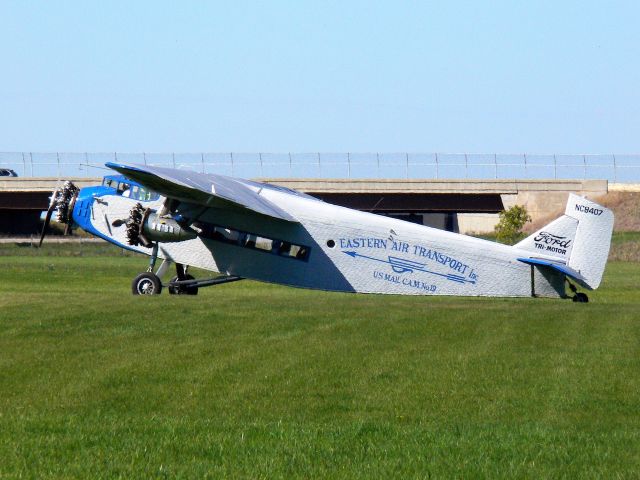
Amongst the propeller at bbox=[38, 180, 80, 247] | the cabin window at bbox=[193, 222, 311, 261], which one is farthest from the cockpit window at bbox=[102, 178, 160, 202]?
the cabin window at bbox=[193, 222, 311, 261]

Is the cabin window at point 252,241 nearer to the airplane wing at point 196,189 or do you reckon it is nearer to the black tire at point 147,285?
the airplane wing at point 196,189

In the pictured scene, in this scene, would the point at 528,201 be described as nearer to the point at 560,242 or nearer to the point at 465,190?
the point at 465,190

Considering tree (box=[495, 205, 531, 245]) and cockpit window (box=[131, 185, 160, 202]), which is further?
tree (box=[495, 205, 531, 245])

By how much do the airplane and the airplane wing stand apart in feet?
0.19

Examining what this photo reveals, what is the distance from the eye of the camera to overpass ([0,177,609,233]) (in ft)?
242

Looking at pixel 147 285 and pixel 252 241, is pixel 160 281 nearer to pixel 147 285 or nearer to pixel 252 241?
pixel 147 285

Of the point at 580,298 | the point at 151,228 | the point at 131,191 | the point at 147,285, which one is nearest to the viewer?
the point at 151,228

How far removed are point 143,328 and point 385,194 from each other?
186ft

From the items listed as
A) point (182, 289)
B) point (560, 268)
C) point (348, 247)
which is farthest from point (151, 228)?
point (560, 268)

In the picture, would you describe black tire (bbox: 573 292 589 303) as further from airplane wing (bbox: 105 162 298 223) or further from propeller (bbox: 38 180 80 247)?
propeller (bbox: 38 180 80 247)

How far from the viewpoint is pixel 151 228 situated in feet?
88.1

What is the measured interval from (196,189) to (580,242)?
917 centimetres

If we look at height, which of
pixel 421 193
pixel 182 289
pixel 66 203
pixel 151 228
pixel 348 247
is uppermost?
pixel 66 203

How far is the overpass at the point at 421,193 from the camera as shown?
242 ft
